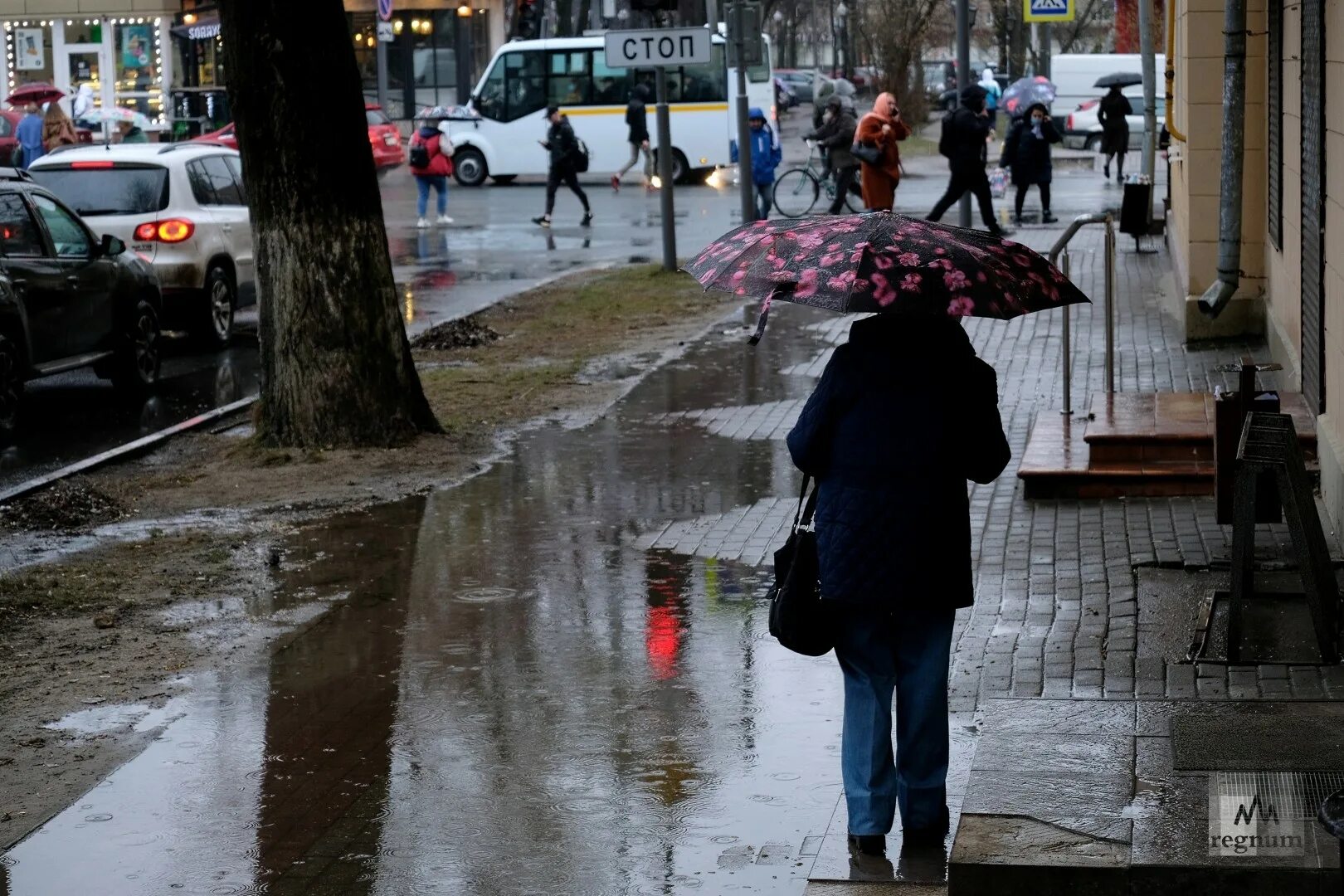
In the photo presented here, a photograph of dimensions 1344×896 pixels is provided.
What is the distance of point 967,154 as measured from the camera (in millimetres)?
22875

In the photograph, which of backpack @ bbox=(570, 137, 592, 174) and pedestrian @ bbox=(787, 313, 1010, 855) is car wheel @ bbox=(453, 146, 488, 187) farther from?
pedestrian @ bbox=(787, 313, 1010, 855)

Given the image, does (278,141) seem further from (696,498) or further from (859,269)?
(859,269)

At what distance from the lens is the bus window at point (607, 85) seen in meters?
37.8

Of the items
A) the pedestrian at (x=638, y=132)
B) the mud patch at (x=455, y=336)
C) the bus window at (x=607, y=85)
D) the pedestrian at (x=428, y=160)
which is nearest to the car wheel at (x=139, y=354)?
the mud patch at (x=455, y=336)

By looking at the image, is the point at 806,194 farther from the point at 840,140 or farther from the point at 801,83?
the point at 801,83

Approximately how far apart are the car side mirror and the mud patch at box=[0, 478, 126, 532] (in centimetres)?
388

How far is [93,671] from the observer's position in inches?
285

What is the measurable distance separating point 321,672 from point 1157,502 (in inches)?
167

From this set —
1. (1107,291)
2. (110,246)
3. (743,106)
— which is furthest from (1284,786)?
(743,106)

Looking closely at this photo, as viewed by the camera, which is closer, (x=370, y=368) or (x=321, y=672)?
(x=321, y=672)

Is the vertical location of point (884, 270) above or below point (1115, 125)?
below

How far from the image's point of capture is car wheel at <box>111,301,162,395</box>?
570 inches

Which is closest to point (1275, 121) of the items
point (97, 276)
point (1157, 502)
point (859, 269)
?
point (1157, 502)

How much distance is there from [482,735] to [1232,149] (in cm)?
674
